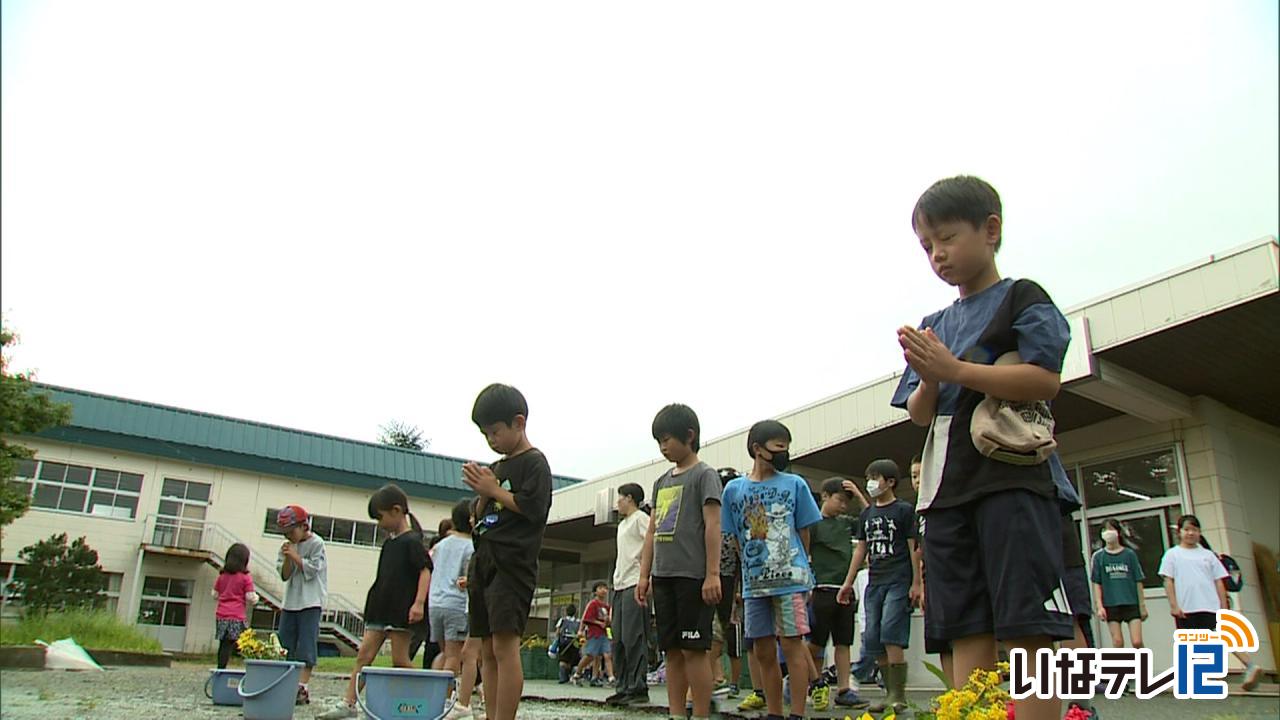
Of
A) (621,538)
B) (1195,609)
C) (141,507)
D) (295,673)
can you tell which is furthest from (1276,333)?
(141,507)

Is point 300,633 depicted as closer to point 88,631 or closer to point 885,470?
point 885,470

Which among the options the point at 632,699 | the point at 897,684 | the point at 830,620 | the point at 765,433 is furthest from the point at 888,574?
the point at 632,699

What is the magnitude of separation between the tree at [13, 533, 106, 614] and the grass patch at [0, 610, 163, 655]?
6461mm

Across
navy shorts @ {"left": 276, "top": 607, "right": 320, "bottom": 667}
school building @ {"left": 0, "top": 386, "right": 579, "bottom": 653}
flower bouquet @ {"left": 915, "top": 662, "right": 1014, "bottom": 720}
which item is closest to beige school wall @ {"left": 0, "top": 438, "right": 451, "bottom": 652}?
school building @ {"left": 0, "top": 386, "right": 579, "bottom": 653}

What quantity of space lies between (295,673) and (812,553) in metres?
4.32

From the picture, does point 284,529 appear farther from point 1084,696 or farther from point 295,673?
point 1084,696

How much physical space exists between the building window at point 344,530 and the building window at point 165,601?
3262 millimetres

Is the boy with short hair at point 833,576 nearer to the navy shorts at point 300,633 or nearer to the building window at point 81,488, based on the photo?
the navy shorts at point 300,633

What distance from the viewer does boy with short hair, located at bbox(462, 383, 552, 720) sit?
3.88 m

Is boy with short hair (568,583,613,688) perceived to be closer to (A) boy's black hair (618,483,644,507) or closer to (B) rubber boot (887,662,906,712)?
(A) boy's black hair (618,483,644,507)

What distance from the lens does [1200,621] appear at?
315 inches

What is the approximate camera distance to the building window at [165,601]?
92.5ft

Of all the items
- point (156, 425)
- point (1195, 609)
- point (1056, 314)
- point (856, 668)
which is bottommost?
point (856, 668)

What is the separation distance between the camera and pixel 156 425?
29.4m
